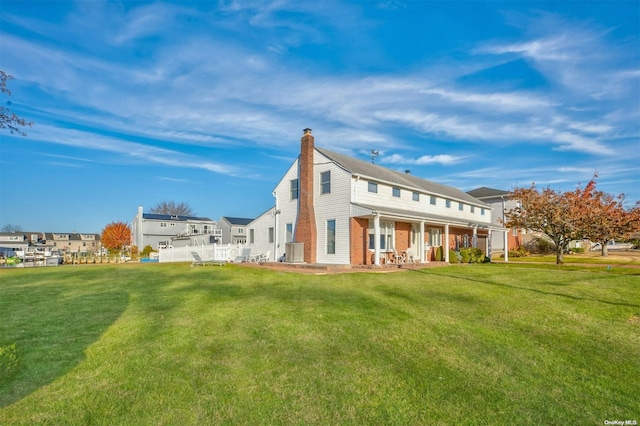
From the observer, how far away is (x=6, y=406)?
3.55 metres

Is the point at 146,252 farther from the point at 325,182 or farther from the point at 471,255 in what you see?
the point at 471,255

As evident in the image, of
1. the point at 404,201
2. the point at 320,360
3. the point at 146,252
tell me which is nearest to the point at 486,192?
the point at 404,201

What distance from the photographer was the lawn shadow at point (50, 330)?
4211 mm

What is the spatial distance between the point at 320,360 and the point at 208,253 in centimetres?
2256

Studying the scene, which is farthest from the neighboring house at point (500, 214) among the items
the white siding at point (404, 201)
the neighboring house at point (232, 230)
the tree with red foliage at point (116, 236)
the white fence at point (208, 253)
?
the tree with red foliage at point (116, 236)

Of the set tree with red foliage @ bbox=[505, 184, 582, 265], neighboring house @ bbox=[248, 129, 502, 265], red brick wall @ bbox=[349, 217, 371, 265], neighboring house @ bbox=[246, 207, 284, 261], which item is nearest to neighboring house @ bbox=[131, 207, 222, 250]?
neighboring house @ bbox=[246, 207, 284, 261]

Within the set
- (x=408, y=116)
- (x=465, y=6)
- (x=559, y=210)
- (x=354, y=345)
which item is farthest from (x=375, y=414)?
(x=408, y=116)

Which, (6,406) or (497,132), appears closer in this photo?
(6,406)

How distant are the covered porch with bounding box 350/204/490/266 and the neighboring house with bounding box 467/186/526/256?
36.5 feet

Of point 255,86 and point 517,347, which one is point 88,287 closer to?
point 517,347

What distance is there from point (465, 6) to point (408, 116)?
11317mm

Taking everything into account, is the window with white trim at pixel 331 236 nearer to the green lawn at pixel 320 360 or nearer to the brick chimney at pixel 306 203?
the brick chimney at pixel 306 203

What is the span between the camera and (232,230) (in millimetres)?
49500

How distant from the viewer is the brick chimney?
21.4 metres
